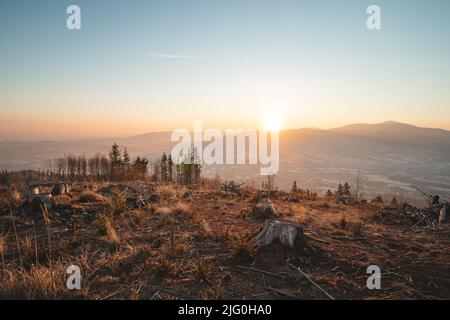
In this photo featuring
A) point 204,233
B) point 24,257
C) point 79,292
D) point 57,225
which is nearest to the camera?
point 79,292

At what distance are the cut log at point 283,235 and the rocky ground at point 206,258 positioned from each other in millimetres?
50

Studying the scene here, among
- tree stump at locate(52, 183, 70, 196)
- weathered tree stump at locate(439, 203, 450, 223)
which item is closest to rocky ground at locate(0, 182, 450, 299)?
weathered tree stump at locate(439, 203, 450, 223)

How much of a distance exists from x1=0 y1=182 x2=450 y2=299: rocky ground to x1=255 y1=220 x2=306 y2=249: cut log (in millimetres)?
50

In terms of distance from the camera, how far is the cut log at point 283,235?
5.02 m

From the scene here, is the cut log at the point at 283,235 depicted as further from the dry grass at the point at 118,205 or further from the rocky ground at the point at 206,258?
the dry grass at the point at 118,205

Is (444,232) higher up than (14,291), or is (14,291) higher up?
(14,291)

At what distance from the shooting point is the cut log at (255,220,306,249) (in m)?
5.02

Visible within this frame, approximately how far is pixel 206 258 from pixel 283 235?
5.42ft

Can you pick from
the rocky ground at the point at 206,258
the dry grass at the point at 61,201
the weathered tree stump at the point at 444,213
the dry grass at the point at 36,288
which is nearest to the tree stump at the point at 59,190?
the dry grass at the point at 61,201

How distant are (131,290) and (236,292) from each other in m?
1.58

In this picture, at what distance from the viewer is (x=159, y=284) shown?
3889 mm

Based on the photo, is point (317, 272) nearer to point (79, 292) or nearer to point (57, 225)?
point (79, 292)

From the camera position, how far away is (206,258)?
16.0 feet
